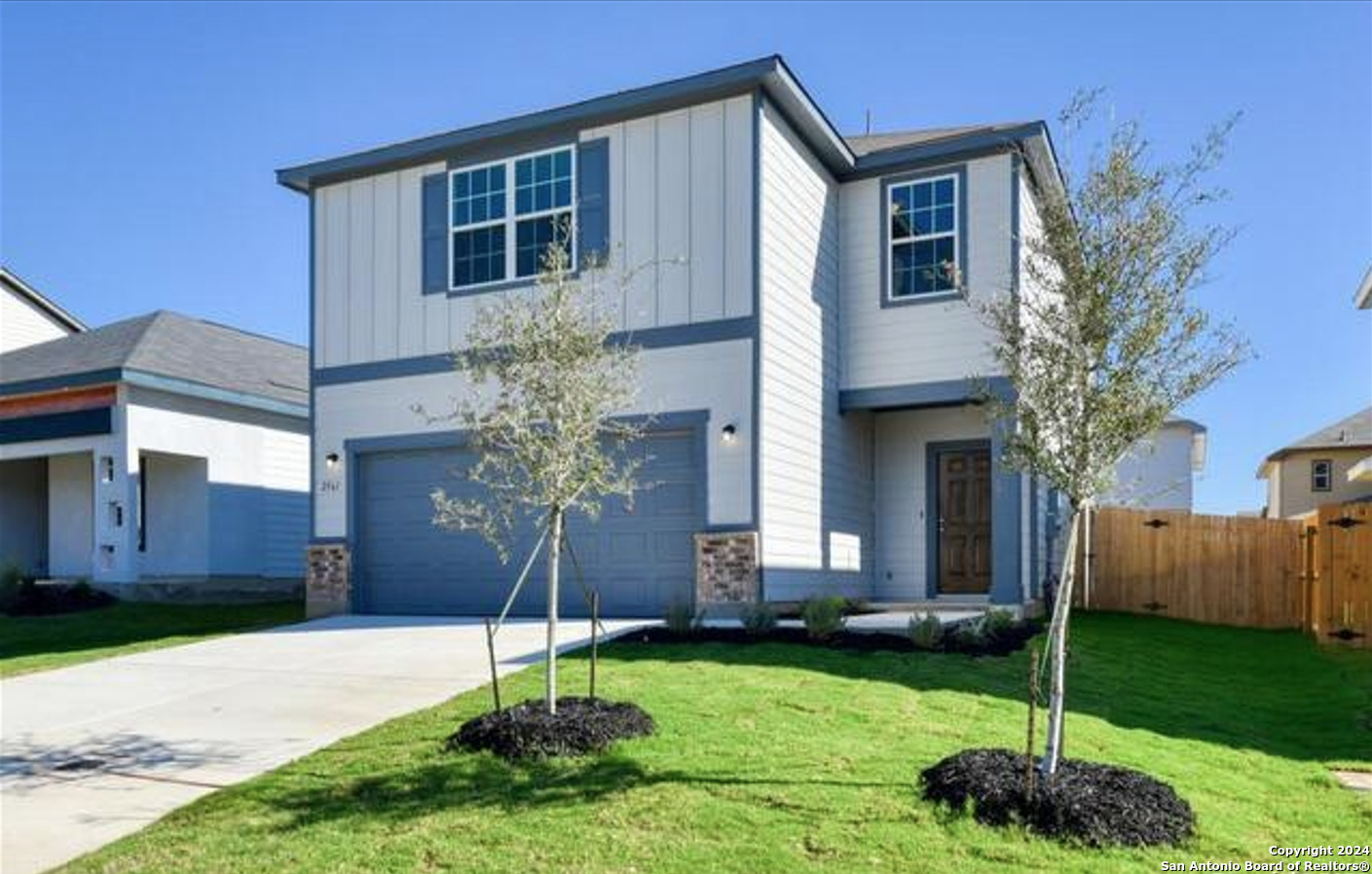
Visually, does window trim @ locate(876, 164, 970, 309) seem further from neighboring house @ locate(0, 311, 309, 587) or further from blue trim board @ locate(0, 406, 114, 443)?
blue trim board @ locate(0, 406, 114, 443)

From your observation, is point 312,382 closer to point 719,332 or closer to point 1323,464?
point 719,332

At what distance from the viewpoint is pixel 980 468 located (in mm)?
14438

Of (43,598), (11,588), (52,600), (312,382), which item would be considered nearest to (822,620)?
(312,382)

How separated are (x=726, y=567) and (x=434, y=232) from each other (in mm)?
6260

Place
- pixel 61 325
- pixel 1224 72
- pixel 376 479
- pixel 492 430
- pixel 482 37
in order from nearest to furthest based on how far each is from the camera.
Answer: pixel 492 430
pixel 1224 72
pixel 482 37
pixel 376 479
pixel 61 325

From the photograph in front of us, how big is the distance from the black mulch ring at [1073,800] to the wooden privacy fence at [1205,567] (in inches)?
413

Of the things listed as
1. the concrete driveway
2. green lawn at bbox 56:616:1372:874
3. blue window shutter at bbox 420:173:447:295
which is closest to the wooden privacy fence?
green lawn at bbox 56:616:1372:874

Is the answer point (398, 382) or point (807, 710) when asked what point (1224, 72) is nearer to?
point (807, 710)

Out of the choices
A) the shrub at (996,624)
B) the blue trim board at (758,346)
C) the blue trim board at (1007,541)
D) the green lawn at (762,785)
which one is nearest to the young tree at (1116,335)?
the green lawn at (762,785)

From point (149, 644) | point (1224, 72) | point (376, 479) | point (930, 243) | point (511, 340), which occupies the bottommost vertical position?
point (149, 644)

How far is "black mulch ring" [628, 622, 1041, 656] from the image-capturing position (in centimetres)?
957

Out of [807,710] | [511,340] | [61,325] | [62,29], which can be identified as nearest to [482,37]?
[62,29]

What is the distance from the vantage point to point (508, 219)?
13781mm

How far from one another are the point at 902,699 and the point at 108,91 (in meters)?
14.1
